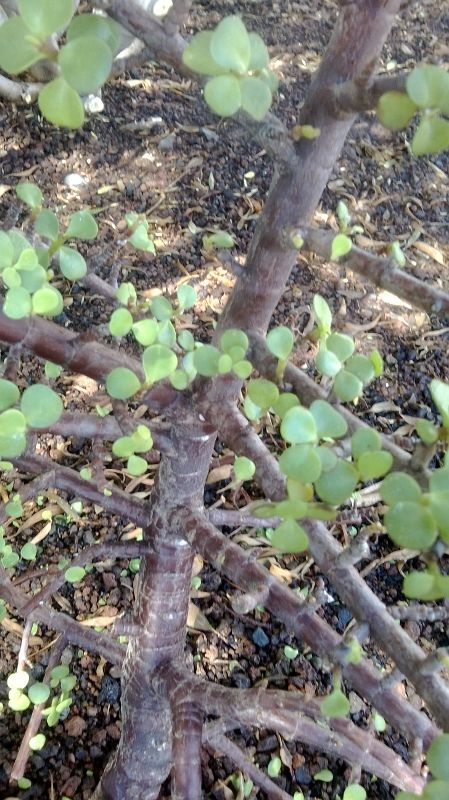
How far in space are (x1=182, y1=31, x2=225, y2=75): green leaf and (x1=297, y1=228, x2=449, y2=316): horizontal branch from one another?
139 mm

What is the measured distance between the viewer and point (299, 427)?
0.35 metres

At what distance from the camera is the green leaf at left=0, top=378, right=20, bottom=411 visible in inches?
15.6

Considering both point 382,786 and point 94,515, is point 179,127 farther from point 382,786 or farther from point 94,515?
point 382,786

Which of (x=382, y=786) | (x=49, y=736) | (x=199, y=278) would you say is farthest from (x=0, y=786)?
(x=199, y=278)

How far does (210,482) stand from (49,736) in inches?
18.7

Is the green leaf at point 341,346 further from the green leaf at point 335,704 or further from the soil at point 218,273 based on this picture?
the soil at point 218,273

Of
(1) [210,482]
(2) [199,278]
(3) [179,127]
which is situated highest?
(3) [179,127]

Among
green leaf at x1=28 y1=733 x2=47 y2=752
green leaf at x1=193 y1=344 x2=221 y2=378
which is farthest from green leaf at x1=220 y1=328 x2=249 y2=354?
green leaf at x1=28 y1=733 x2=47 y2=752

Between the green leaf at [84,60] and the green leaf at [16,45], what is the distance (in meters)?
0.01

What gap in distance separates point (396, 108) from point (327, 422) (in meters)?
0.15

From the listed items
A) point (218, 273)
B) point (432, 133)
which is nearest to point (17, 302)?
point (432, 133)

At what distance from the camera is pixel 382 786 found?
945 millimetres

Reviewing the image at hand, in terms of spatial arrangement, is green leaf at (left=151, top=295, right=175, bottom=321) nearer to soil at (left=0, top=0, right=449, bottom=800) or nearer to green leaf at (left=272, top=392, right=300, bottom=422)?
green leaf at (left=272, top=392, right=300, bottom=422)

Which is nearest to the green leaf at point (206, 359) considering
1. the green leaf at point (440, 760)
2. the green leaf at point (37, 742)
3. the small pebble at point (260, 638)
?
Result: the green leaf at point (440, 760)
